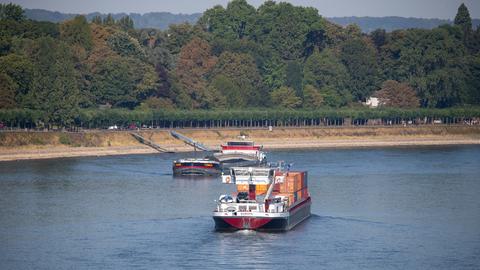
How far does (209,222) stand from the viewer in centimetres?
9812

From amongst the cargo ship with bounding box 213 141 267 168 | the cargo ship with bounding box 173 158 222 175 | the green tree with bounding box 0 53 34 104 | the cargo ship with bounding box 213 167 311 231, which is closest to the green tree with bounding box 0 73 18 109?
the green tree with bounding box 0 53 34 104

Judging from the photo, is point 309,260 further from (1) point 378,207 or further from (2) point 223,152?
(2) point 223,152

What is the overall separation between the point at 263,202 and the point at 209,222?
533 cm

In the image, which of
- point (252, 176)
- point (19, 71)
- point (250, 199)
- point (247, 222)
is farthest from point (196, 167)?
point (19, 71)

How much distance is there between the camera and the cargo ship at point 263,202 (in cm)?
9262

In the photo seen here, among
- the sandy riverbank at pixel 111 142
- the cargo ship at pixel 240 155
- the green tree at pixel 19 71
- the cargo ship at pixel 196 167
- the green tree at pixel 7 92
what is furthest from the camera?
the green tree at pixel 19 71

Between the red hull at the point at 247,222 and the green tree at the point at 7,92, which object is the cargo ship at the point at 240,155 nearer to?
the green tree at the point at 7,92

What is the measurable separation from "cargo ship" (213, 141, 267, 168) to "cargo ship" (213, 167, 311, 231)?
41.8m

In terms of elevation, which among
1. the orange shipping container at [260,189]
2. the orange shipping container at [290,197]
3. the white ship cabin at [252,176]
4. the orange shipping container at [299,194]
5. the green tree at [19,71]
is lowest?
the orange shipping container at [299,194]

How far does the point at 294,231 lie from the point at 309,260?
10996mm

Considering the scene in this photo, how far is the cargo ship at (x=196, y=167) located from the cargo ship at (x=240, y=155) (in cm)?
458

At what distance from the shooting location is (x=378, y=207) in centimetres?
10856

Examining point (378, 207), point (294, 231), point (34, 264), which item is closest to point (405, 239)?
point (294, 231)

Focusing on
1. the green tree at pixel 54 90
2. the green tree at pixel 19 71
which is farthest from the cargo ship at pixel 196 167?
the green tree at pixel 19 71
